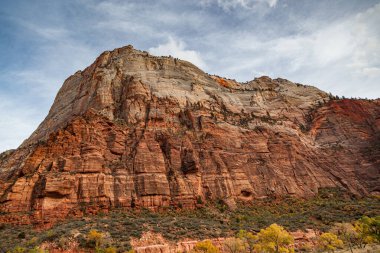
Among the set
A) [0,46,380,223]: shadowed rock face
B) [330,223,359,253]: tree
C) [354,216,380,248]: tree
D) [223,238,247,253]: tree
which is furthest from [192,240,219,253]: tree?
[330,223,359,253]: tree

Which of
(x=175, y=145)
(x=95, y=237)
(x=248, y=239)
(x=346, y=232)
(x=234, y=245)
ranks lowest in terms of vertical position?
(x=346, y=232)

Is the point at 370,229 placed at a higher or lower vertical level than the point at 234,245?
higher

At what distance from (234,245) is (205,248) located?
3288 millimetres

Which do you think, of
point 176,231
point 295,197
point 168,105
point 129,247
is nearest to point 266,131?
point 295,197

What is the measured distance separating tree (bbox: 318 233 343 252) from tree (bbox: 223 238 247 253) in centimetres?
1037

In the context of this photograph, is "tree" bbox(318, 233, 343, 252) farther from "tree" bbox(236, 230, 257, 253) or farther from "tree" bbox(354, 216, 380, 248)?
"tree" bbox(236, 230, 257, 253)

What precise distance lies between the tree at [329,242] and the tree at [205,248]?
1385 centimetres

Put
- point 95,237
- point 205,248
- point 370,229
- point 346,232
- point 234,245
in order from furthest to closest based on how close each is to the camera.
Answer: point 346,232 < point 370,229 < point 234,245 < point 205,248 < point 95,237

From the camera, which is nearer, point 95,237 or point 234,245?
point 95,237

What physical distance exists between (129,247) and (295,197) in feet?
107

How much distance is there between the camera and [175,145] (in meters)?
52.3

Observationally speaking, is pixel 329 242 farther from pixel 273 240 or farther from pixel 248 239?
pixel 248 239

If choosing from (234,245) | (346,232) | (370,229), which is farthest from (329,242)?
(234,245)

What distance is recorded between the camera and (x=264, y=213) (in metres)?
47.6
